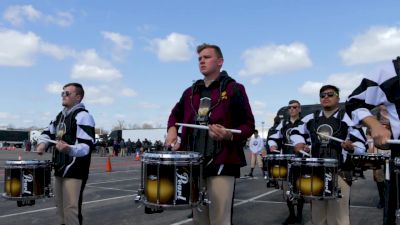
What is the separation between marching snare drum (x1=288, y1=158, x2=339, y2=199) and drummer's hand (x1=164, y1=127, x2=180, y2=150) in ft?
7.02

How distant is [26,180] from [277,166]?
5165mm

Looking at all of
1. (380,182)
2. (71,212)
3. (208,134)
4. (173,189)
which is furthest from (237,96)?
(380,182)

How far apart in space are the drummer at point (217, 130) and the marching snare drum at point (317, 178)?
188 cm

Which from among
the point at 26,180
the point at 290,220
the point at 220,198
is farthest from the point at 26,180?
the point at 290,220

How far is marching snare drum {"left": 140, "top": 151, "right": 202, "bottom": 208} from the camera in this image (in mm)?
3773

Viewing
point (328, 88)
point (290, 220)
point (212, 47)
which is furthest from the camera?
point (290, 220)

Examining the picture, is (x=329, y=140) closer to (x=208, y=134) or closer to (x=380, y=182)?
(x=208, y=134)

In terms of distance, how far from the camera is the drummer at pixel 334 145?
224 inches

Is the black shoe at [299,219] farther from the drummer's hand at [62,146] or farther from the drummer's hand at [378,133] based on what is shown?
the drummer's hand at [378,133]

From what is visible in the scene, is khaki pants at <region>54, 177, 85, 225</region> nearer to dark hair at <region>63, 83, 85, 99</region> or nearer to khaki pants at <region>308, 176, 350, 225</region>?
dark hair at <region>63, 83, 85, 99</region>

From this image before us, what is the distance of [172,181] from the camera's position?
3.80m

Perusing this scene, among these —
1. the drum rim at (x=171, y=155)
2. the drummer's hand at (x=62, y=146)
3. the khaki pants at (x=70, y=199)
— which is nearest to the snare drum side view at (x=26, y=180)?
the khaki pants at (x=70, y=199)

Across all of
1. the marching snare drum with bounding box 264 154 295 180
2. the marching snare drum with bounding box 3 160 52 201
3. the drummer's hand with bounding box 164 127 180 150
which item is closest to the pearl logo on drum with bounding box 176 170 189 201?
the drummer's hand with bounding box 164 127 180 150

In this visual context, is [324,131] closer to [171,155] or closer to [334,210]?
[334,210]
